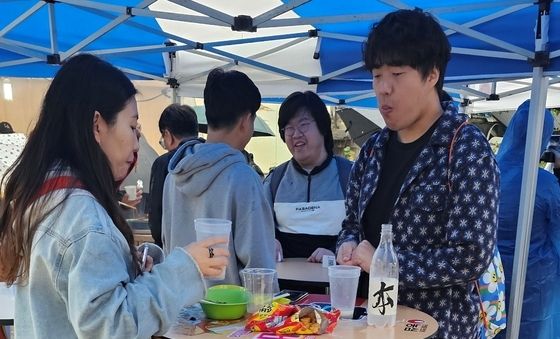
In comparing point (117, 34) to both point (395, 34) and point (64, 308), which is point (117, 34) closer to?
point (395, 34)

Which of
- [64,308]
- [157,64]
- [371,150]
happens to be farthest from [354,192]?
[157,64]

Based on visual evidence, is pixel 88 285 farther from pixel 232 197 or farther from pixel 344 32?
pixel 344 32

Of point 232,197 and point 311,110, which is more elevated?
point 311,110

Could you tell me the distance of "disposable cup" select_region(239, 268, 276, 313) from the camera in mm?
1529

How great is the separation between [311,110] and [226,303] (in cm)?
158

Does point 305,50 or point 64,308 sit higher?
point 305,50

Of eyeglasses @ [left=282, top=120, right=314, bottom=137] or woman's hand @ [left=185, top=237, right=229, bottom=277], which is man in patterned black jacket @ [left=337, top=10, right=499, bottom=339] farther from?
eyeglasses @ [left=282, top=120, right=314, bottom=137]

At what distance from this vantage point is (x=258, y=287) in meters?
1.53

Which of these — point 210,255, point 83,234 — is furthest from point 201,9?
point 83,234

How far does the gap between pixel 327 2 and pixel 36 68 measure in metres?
2.97

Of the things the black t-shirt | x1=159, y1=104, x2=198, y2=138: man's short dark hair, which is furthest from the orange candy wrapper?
x1=159, y1=104, x2=198, y2=138: man's short dark hair

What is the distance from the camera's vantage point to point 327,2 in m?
3.49

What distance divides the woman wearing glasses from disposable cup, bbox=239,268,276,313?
3.87 ft

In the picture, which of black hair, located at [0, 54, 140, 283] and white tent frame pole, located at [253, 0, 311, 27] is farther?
white tent frame pole, located at [253, 0, 311, 27]
